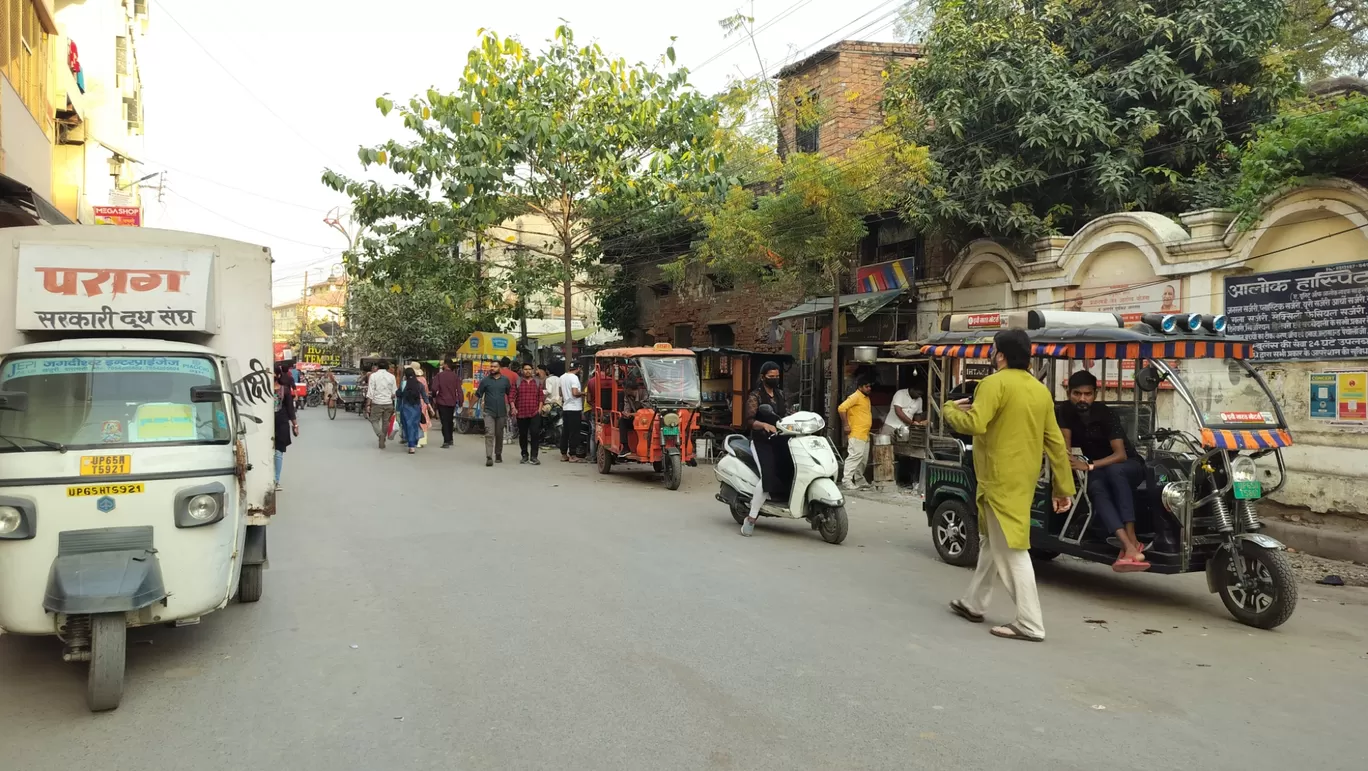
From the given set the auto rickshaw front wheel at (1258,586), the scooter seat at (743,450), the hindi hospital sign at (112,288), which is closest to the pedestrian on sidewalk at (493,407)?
the scooter seat at (743,450)

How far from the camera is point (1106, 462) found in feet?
22.4

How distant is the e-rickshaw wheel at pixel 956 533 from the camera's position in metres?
8.20

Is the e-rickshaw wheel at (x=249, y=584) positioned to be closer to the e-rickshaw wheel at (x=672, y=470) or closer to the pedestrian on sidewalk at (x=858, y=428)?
the e-rickshaw wheel at (x=672, y=470)

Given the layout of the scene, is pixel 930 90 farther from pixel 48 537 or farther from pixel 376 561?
pixel 48 537

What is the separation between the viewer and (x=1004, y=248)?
14258mm

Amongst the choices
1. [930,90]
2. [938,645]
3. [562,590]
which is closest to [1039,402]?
[938,645]

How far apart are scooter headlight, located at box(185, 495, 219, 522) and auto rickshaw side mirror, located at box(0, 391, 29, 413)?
977mm

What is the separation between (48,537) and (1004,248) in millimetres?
12978

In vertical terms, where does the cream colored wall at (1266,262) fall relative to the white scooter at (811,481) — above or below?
above

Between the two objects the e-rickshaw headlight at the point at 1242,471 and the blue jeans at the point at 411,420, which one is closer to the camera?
the e-rickshaw headlight at the point at 1242,471

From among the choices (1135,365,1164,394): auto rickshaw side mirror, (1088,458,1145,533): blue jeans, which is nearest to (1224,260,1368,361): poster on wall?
(1135,365,1164,394): auto rickshaw side mirror

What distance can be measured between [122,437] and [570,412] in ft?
40.7

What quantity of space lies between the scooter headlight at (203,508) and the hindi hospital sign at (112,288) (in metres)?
1.65

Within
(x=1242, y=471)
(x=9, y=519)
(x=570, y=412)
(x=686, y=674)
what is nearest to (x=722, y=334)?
(x=570, y=412)
